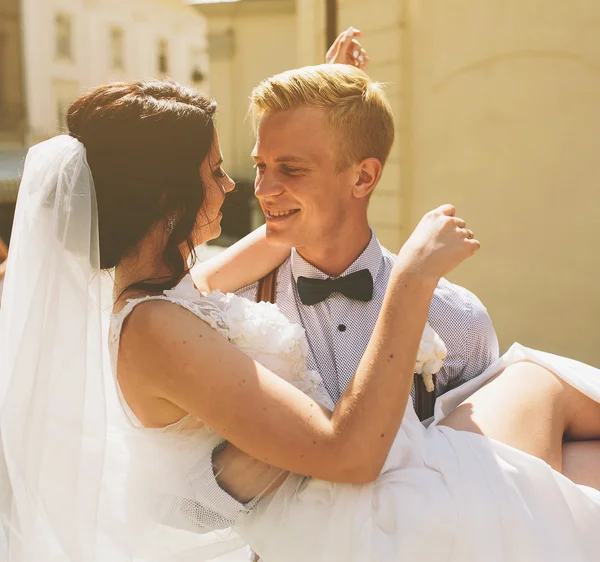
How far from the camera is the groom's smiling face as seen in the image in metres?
2.65

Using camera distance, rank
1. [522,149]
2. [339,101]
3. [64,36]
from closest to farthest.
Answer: [339,101]
[522,149]
[64,36]

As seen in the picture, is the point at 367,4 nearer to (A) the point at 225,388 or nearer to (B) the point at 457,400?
(B) the point at 457,400

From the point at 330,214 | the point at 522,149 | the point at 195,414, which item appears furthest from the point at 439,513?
the point at 522,149

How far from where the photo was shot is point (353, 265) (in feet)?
9.04

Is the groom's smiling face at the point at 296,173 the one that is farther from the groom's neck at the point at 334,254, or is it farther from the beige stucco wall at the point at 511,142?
the beige stucco wall at the point at 511,142

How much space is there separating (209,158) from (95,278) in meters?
0.47

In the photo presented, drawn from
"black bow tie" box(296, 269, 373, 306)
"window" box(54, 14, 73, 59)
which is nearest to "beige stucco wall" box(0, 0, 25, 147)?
"window" box(54, 14, 73, 59)

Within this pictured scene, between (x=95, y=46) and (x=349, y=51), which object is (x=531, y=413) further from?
(x=95, y=46)

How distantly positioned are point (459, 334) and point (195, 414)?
1.02m

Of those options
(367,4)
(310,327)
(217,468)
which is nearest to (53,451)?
(217,468)

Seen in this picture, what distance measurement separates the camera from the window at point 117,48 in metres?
26.4

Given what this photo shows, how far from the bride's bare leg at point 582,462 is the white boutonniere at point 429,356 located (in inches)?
17.8

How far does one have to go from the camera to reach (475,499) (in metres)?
2.10

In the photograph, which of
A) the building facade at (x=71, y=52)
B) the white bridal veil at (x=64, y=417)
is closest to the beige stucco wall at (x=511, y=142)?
the white bridal veil at (x=64, y=417)
